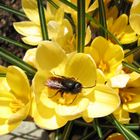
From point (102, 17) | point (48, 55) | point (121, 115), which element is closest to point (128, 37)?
point (102, 17)

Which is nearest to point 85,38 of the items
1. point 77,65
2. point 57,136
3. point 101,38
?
point 101,38

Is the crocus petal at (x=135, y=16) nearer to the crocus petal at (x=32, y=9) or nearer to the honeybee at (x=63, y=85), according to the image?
the honeybee at (x=63, y=85)

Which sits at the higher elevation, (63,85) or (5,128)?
(63,85)

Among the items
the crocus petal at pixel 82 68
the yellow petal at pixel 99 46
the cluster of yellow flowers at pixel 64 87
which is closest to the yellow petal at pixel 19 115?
the cluster of yellow flowers at pixel 64 87

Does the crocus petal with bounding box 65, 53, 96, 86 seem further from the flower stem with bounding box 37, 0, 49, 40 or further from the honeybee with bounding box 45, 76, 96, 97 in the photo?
the flower stem with bounding box 37, 0, 49, 40

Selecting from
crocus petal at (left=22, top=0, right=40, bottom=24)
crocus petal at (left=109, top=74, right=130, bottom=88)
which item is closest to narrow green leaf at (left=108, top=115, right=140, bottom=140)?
crocus petal at (left=109, top=74, right=130, bottom=88)

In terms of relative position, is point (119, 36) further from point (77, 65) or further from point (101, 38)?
point (77, 65)

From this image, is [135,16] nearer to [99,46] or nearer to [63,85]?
[99,46]
